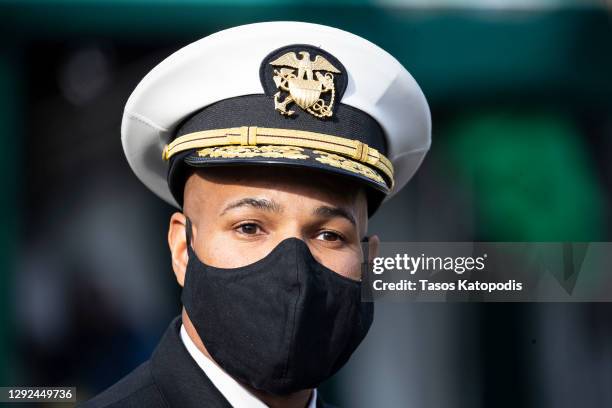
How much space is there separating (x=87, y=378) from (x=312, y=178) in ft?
5.61

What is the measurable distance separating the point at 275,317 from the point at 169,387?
241 millimetres

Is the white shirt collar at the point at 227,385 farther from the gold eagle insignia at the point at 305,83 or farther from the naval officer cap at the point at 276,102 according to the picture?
the gold eagle insignia at the point at 305,83

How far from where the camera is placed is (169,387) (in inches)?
57.4

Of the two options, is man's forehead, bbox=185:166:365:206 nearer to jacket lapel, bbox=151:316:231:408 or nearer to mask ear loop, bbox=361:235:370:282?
mask ear loop, bbox=361:235:370:282

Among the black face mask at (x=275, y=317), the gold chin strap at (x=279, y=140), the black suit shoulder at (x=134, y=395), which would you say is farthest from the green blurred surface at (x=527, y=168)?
the black suit shoulder at (x=134, y=395)

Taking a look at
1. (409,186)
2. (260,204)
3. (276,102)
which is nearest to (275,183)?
(260,204)

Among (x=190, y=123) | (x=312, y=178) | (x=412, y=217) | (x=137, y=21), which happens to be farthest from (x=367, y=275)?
(x=137, y=21)

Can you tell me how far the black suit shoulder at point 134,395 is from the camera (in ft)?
4.79

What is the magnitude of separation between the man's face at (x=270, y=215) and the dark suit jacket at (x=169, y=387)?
0.19 m

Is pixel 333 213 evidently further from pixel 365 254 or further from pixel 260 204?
pixel 365 254

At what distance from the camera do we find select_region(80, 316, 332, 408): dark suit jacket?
4.73 ft

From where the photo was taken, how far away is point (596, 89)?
307 centimetres

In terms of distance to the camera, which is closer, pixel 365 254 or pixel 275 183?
pixel 275 183

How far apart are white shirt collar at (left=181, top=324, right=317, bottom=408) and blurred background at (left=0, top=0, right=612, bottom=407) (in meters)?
1.48
